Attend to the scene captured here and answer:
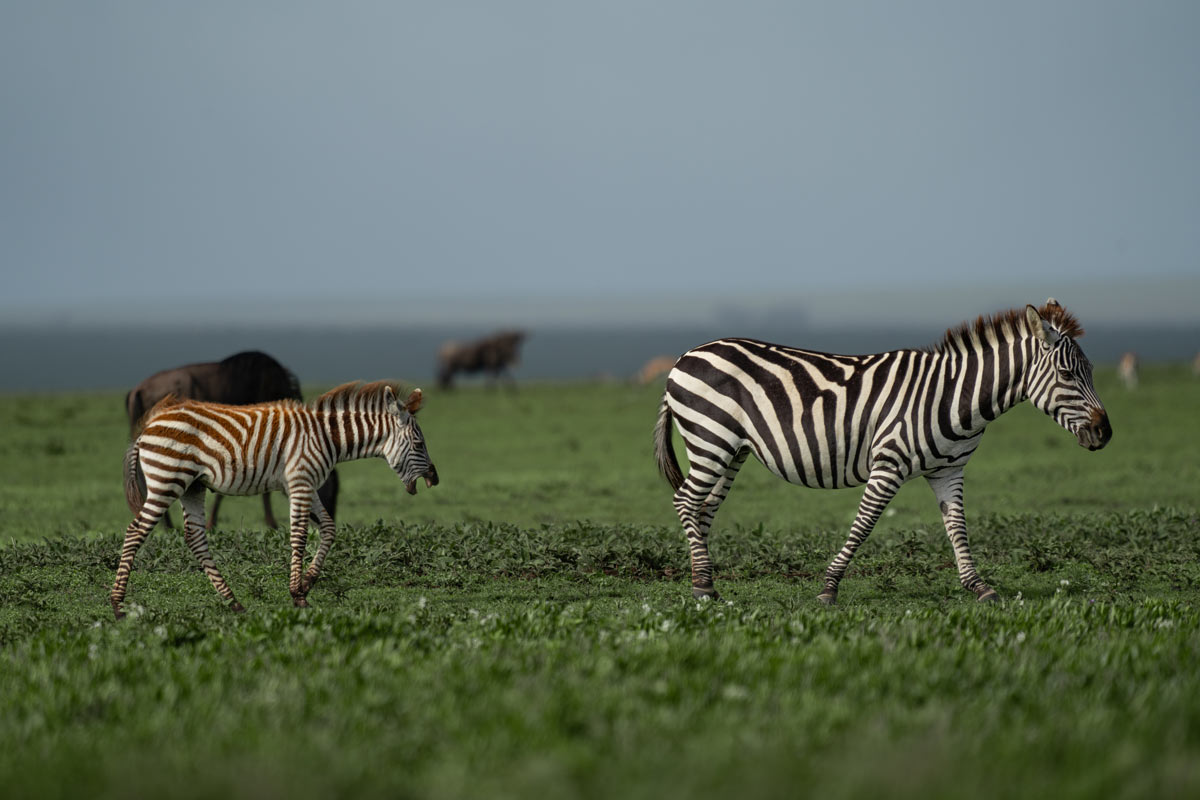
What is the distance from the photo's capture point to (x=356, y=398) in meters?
9.22

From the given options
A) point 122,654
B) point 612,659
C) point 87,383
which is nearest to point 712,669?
point 612,659

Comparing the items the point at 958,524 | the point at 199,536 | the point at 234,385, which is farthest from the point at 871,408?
the point at 234,385

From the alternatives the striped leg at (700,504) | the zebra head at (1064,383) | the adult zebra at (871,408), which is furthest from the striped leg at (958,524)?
the striped leg at (700,504)

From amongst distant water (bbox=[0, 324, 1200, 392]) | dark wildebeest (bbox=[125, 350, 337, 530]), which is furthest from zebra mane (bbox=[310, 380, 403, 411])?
distant water (bbox=[0, 324, 1200, 392])

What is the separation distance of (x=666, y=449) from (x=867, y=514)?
1.81 metres

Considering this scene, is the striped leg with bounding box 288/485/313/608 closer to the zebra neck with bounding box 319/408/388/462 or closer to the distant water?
the zebra neck with bounding box 319/408/388/462

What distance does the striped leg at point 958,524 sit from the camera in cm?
928

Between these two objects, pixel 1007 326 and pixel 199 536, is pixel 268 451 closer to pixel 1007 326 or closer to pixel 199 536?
pixel 199 536

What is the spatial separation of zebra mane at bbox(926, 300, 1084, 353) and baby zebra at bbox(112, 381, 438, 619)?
161 inches

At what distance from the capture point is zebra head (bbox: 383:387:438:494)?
911cm

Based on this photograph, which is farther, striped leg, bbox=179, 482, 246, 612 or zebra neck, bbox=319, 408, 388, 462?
zebra neck, bbox=319, 408, 388, 462

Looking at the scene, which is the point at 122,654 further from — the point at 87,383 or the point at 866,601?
the point at 87,383

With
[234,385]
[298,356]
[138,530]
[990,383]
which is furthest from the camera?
[298,356]

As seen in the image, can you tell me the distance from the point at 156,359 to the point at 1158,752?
13832cm
